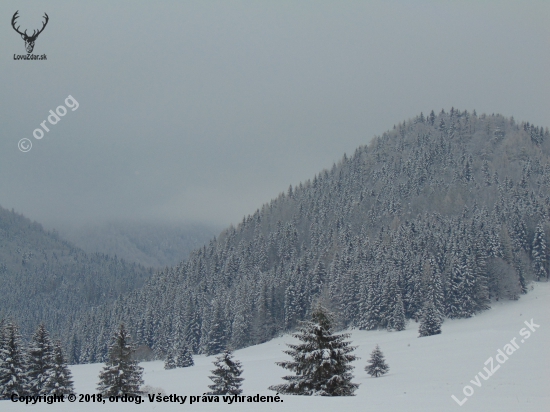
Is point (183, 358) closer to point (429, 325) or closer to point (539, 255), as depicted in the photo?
point (429, 325)

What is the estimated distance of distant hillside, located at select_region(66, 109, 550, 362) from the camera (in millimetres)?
83062

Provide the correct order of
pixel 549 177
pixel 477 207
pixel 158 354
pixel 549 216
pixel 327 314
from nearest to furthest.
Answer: pixel 327 314 → pixel 158 354 → pixel 549 216 → pixel 477 207 → pixel 549 177

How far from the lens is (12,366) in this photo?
104 feet

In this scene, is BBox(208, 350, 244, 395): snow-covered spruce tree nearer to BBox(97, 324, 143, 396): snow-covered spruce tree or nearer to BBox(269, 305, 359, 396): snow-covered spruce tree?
BBox(97, 324, 143, 396): snow-covered spruce tree

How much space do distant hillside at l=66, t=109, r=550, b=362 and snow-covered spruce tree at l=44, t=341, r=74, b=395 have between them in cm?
5299

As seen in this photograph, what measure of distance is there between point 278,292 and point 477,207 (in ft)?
237

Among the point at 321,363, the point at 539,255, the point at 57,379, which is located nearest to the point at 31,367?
the point at 57,379

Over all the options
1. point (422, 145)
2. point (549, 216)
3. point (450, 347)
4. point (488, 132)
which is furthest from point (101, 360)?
point (488, 132)

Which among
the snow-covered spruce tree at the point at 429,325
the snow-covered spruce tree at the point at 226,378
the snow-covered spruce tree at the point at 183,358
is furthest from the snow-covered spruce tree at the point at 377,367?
the snow-covered spruce tree at the point at 183,358

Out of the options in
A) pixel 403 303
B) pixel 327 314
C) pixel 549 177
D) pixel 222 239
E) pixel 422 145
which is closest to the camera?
pixel 327 314

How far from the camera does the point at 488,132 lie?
19612 centimetres

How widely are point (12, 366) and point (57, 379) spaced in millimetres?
3296

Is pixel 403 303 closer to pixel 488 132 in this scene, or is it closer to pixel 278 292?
pixel 278 292

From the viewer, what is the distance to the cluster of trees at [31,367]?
→ 31438mm
